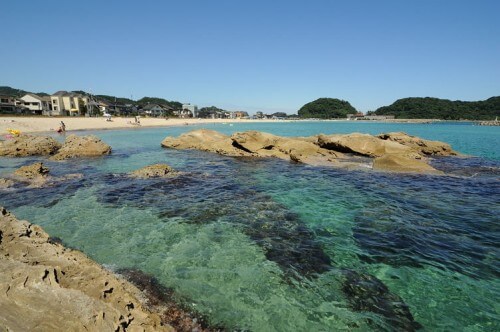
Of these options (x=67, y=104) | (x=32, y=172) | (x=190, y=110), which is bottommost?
(x=32, y=172)

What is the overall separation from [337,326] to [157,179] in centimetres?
1189

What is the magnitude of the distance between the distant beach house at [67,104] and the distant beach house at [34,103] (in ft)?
8.74

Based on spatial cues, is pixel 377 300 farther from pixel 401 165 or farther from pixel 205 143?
pixel 205 143

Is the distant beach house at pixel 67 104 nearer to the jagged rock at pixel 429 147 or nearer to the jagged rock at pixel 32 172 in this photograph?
the jagged rock at pixel 32 172

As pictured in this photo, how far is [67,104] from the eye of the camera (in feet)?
316

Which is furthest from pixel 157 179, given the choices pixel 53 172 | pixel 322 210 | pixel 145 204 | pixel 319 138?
pixel 319 138

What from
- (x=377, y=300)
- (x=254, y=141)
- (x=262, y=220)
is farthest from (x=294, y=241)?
(x=254, y=141)

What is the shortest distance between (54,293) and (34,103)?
110 m

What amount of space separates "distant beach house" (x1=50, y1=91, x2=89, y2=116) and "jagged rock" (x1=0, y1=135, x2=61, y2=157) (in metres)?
82.3

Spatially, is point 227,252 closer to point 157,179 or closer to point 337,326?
point 337,326

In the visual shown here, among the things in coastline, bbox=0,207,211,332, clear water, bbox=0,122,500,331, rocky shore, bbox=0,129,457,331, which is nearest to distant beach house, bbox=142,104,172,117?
clear water, bbox=0,122,500,331

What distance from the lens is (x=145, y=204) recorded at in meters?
10.8

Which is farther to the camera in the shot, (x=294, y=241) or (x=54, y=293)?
(x=294, y=241)

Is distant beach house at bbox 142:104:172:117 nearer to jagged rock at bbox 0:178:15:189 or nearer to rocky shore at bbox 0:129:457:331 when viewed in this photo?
Answer: jagged rock at bbox 0:178:15:189
